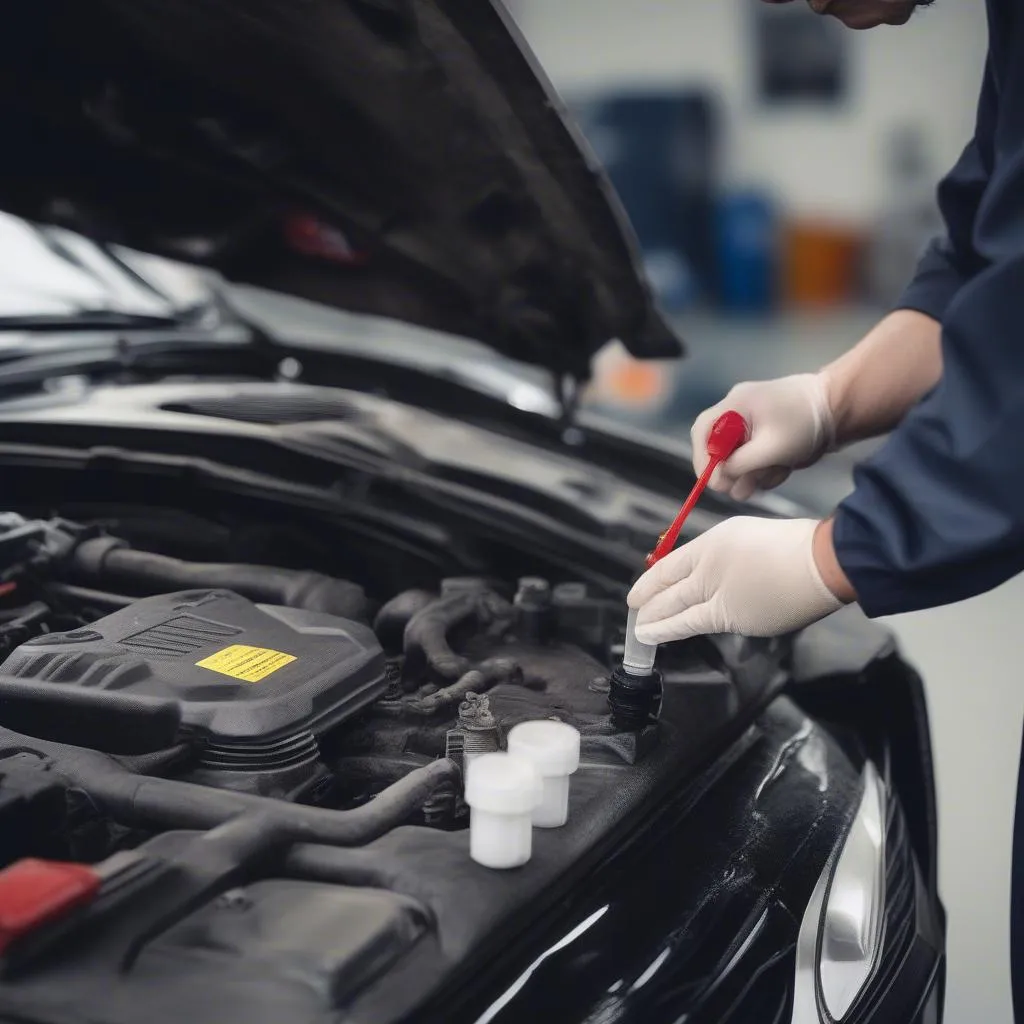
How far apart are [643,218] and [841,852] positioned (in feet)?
17.2

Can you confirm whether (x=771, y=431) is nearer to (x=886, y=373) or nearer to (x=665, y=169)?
(x=886, y=373)

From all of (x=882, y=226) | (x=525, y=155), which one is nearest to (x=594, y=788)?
(x=525, y=155)

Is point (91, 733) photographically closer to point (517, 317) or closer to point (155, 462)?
point (155, 462)

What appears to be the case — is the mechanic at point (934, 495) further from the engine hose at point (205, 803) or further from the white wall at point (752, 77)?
the white wall at point (752, 77)

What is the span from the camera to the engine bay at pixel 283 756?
671 millimetres

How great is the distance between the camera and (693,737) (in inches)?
40.7

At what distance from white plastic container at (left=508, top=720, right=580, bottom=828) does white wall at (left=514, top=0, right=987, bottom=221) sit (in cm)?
535

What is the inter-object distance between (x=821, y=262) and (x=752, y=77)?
1067mm

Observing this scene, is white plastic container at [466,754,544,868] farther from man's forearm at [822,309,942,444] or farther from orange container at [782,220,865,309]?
orange container at [782,220,865,309]

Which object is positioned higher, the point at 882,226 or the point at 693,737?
the point at 882,226

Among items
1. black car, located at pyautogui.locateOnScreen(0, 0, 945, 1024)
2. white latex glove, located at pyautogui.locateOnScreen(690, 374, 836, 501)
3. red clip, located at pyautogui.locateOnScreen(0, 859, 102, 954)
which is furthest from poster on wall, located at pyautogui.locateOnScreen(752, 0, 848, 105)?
red clip, located at pyautogui.locateOnScreen(0, 859, 102, 954)

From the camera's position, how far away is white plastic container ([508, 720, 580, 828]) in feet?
2.67

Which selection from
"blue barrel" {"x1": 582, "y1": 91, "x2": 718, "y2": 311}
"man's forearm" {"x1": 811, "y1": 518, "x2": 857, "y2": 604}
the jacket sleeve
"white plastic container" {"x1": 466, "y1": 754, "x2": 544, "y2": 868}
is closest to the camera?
"white plastic container" {"x1": 466, "y1": 754, "x2": 544, "y2": 868}

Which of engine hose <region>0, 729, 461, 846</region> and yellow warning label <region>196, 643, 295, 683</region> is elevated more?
yellow warning label <region>196, 643, 295, 683</region>
